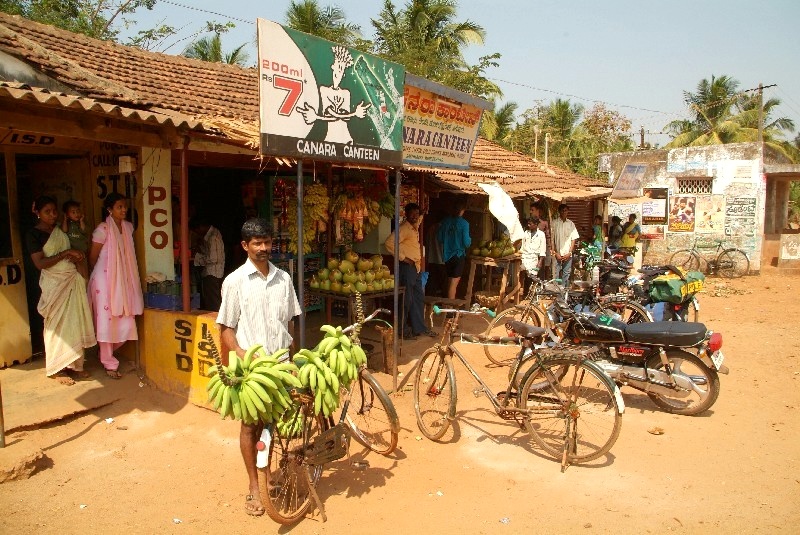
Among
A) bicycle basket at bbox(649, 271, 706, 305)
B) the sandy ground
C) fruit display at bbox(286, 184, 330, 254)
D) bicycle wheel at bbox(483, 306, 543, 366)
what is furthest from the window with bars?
fruit display at bbox(286, 184, 330, 254)

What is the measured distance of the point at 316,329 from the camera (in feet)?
28.8

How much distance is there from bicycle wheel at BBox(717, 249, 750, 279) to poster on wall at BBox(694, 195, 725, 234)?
819 mm

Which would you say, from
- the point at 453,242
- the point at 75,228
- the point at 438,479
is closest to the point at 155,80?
the point at 75,228

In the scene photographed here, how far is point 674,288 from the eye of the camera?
768 centimetres

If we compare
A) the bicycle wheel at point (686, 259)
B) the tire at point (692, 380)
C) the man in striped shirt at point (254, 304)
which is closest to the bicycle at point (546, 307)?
the tire at point (692, 380)

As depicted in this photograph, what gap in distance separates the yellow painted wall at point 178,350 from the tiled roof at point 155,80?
6.05ft

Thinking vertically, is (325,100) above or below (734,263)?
above

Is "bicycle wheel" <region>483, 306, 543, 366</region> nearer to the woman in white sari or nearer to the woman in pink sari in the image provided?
the woman in pink sari

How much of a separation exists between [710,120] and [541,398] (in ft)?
112

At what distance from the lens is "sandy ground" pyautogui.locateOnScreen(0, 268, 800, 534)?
402 cm

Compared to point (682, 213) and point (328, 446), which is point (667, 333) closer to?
point (328, 446)

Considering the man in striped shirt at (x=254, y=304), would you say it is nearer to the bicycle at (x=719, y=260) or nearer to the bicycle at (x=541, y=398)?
the bicycle at (x=541, y=398)

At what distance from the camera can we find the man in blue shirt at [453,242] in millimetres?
10234

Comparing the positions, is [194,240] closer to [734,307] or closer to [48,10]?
[734,307]
